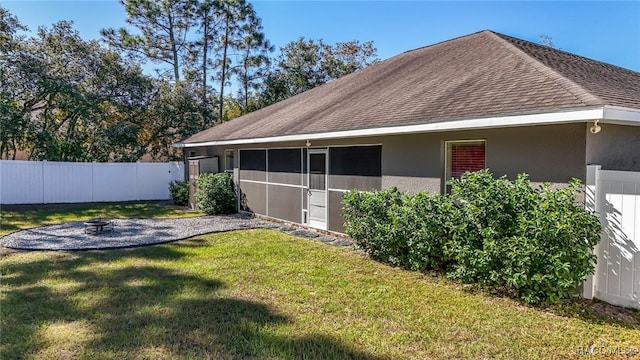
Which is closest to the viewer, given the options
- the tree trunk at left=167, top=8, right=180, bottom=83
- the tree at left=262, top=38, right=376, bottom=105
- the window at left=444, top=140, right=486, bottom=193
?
the window at left=444, top=140, right=486, bottom=193

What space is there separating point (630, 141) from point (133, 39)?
24.8 m

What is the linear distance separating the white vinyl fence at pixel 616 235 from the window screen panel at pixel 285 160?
6779 mm

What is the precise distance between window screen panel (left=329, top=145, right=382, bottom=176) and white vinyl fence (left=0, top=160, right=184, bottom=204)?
37.9ft

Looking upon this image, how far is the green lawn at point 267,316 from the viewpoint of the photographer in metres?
3.48

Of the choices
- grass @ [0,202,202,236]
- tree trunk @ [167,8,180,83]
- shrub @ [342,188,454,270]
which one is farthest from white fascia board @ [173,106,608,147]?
tree trunk @ [167,8,180,83]

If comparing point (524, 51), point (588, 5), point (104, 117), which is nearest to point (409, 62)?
point (524, 51)

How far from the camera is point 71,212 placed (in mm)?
12961

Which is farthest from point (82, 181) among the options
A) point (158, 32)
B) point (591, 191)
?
point (591, 191)

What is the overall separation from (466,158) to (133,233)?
806cm

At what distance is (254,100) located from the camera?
2686cm

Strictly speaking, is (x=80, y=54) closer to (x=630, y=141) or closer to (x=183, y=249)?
(x=183, y=249)

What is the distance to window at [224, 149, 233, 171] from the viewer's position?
1355 cm

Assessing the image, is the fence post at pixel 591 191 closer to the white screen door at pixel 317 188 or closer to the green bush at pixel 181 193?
the white screen door at pixel 317 188

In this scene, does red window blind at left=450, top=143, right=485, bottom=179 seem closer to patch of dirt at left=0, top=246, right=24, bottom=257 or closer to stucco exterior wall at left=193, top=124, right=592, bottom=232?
stucco exterior wall at left=193, top=124, right=592, bottom=232
